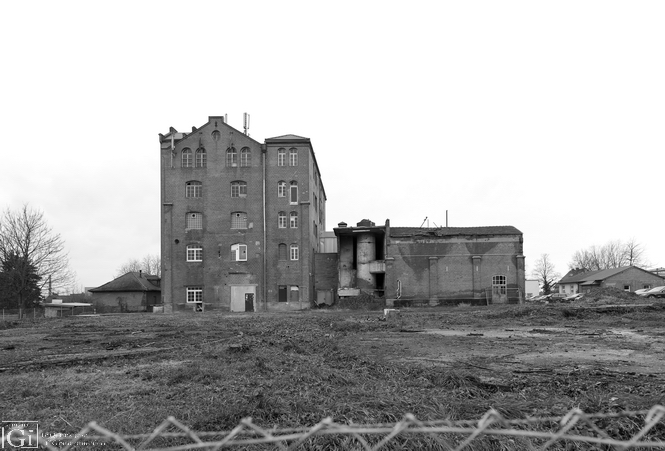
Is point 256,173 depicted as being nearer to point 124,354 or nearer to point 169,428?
point 124,354

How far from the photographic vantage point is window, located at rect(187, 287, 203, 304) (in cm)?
4575

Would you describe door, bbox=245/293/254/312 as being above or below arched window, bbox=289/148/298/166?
below

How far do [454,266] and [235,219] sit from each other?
21.4 meters

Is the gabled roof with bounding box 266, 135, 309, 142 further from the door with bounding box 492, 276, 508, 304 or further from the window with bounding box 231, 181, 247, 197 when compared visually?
the door with bounding box 492, 276, 508, 304

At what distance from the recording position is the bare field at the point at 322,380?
241 inches

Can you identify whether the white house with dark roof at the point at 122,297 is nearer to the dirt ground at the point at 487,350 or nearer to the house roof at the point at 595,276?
the dirt ground at the point at 487,350

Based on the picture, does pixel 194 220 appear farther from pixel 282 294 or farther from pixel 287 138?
pixel 287 138

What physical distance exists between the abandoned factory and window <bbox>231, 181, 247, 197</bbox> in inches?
3.9

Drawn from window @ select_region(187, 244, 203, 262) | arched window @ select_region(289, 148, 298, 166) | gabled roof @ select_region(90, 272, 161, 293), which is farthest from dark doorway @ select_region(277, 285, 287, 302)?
A: gabled roof @ select_region(90, 272, 161, 293)

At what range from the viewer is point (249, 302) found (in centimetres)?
4575

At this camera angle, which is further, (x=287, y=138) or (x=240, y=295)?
(x=287, y=138)

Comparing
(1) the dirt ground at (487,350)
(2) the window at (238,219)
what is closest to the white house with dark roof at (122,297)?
(2) the window at (238,219)

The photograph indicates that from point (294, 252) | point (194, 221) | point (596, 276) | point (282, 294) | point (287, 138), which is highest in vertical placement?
point (287, 138)

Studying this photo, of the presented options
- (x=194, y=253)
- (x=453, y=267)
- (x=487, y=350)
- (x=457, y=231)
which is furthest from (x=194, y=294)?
(x=487, y=350)
